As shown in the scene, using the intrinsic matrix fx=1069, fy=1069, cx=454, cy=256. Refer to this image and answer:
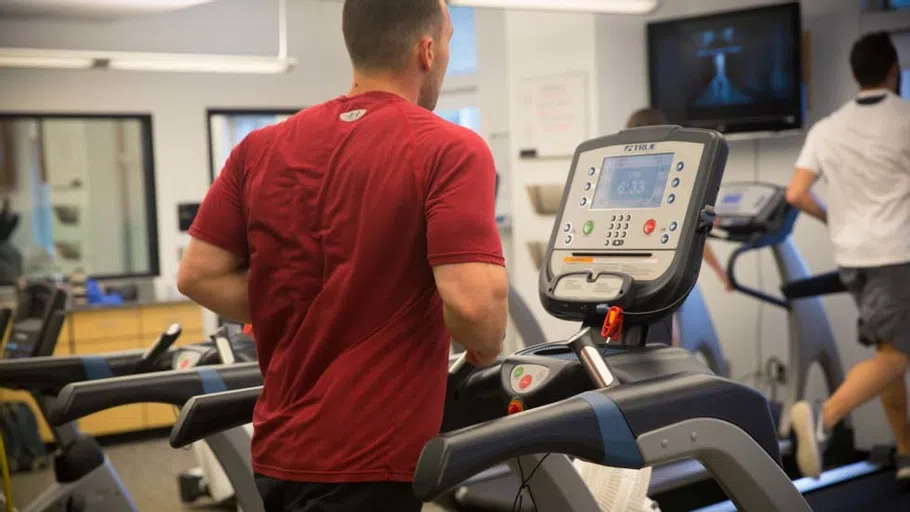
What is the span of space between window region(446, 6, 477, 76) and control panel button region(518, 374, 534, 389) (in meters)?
6.68

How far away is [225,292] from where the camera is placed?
1.78m

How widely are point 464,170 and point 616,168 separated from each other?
0.53 m

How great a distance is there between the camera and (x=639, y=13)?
534 centimetres

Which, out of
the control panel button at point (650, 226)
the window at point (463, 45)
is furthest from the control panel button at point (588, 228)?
the window at point (463, 45)

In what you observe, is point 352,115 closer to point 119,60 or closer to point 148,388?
point 148,388

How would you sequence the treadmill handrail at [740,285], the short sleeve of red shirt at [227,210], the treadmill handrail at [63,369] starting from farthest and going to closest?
the treadmill handrail at [740,285] < the treadmill handrail at [63,369] < the short sleeve of red shirt at [227,210]

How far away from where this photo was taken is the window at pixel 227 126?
26.1 ft

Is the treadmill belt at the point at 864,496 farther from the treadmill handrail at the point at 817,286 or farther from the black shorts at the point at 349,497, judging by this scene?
the black shorts at the point at 349,497

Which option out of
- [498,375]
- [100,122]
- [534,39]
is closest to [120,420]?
[100,122]

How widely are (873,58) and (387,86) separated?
2.98 meters

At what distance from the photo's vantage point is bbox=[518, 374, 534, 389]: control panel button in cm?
179

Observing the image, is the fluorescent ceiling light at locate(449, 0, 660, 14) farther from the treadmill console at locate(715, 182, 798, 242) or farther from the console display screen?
the console display screen

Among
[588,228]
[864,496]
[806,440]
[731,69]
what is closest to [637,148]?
[588,228]

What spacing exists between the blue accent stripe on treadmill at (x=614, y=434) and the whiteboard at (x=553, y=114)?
414 centimetres
